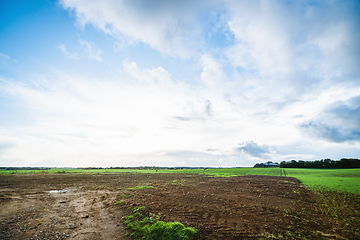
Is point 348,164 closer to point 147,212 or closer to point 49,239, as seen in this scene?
point 147,212

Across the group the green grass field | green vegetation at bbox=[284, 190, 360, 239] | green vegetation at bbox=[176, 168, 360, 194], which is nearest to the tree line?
the green grass field

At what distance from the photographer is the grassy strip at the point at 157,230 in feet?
33.0

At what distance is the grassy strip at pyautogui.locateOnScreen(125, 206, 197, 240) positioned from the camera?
33.0 feet

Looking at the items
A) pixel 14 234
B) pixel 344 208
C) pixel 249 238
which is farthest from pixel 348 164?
pixel 14 234

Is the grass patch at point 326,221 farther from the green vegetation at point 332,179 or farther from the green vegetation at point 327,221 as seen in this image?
the green vegetation at point 332,179

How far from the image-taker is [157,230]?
10805 mm

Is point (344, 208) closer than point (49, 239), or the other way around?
point (49, 239)

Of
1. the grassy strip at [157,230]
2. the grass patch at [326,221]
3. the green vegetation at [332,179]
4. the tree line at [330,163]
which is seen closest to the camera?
the grass patch at [326,221]

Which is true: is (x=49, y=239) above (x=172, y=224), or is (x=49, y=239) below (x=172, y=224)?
below

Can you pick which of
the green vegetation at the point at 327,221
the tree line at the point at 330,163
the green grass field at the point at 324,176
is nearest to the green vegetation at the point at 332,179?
the green grass field at the point at 324,176

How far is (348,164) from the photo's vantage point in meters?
81.7

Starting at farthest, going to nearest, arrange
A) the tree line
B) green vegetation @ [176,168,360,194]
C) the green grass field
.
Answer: the tree line, the green grass field, green vegetation @ [176,168,360,194]

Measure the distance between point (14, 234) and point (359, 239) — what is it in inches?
893

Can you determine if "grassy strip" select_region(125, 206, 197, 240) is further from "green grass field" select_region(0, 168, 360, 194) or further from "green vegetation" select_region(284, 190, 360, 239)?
"green grass field" select_region(0, 168, 360, 194)
